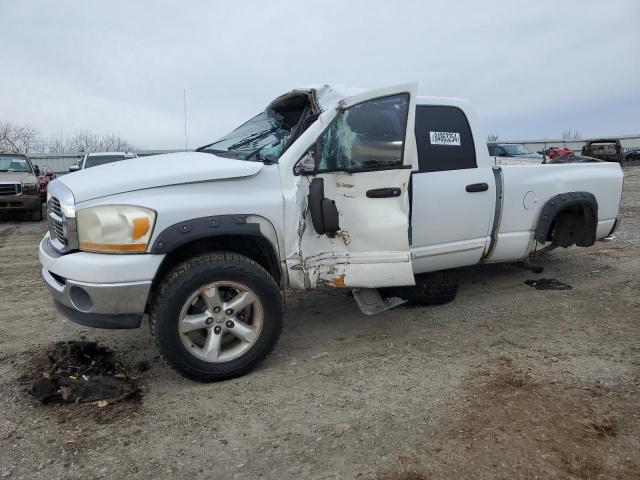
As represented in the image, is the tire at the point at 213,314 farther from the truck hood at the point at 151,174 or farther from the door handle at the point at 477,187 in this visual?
the door handle at the point at 477,187

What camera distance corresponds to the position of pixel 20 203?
1201 cm

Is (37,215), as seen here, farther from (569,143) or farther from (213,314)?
(569,143)

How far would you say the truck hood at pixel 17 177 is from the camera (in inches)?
470

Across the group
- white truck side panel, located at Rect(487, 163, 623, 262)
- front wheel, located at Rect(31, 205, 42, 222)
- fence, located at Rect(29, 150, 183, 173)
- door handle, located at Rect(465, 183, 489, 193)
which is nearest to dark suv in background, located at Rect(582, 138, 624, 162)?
white truck side panel, located at Rect(487, 163, 623, 262)

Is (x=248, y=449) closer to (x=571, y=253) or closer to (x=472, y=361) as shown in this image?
(x=472, y=361)

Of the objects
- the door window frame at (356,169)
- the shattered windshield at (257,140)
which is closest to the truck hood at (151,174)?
the shattered windshield at (257,140)

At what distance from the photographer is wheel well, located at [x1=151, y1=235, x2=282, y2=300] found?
133 inches

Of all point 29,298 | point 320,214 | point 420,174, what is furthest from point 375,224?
point 29,298

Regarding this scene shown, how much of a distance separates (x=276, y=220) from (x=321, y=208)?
33cm

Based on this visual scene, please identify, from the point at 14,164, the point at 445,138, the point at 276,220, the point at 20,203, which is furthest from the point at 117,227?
the point at 14,164

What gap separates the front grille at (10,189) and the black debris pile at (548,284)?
11609 millimetres

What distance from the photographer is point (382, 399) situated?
10.2 ft

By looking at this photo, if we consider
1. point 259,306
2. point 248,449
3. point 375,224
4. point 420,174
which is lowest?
point 248,449

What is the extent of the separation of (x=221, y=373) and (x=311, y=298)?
212 cm
